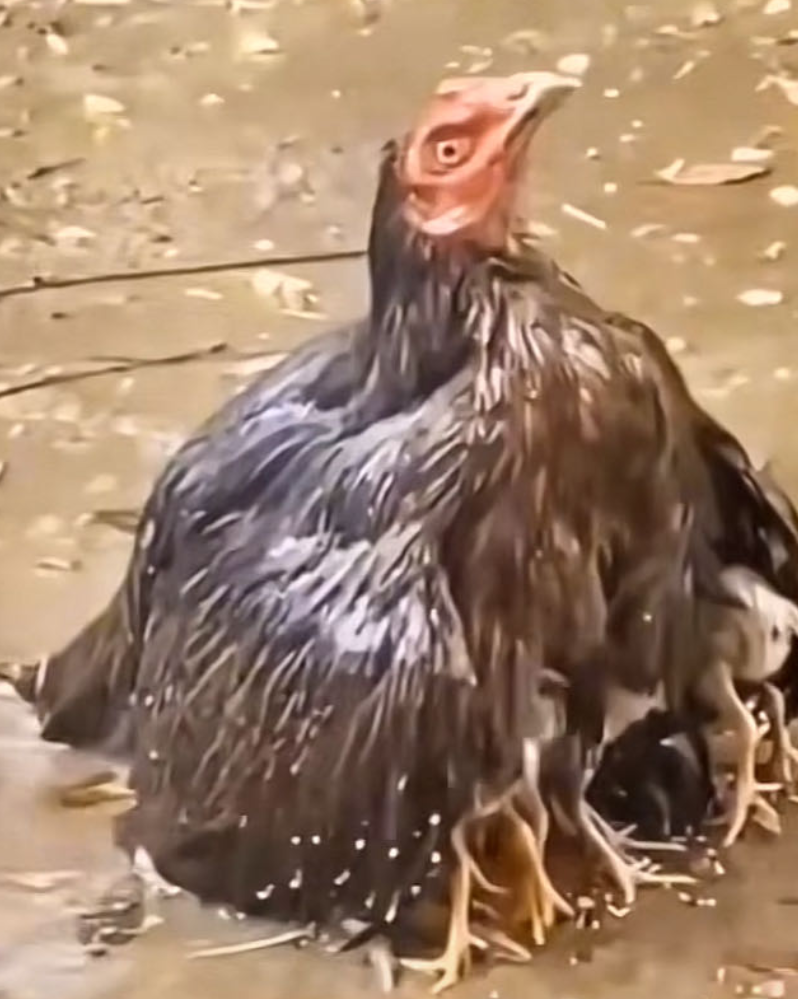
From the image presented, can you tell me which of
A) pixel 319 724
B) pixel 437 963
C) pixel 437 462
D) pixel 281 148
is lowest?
pixel 437 963

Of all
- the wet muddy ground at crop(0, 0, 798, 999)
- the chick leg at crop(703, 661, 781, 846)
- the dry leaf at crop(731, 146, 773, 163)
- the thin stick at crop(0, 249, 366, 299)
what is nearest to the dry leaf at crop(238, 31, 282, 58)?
the wet muddy ground at crop(0, 0, 798, 999)

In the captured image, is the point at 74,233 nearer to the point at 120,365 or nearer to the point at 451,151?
the point at 120,365

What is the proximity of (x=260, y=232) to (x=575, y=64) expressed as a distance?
7.1 inches

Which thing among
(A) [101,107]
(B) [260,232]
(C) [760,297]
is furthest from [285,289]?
(C) [760,297]

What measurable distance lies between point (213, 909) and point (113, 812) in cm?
7

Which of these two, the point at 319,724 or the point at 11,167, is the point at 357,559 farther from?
the point at 11,167

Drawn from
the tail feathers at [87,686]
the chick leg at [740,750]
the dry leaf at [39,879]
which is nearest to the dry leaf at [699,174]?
the chick leg at [740,750]

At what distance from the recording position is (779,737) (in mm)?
1132

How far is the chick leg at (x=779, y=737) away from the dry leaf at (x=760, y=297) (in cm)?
19

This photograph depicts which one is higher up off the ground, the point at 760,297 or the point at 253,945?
the point at 760,297

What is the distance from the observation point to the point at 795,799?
113 centimetres

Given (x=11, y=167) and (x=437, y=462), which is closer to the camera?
(x=437, y=462)

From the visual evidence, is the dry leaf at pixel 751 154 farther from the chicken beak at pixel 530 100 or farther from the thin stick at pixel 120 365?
the thin stick at pixel 120 365

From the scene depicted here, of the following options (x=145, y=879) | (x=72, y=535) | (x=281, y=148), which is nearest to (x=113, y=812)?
(x=145, y=879)
